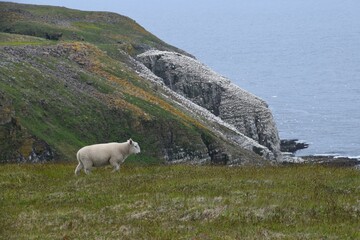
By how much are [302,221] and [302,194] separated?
3210 mm

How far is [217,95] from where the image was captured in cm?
8506

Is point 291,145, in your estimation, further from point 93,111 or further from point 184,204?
point 184,204

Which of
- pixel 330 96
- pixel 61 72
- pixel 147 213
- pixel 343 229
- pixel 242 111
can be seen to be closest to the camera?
pixel 343 229

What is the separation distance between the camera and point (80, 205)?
Answer: 20.9 meters

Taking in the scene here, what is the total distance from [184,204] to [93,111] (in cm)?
4018

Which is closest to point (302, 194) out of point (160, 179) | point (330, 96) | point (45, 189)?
point (160, 179)

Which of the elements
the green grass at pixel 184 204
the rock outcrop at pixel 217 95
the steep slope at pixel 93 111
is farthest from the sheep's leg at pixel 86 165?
the rock outcrop at pixel 217 95

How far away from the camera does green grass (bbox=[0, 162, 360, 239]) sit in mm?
17062

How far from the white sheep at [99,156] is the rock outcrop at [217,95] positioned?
51164mm

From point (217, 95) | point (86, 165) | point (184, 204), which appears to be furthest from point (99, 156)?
point (217, 95)

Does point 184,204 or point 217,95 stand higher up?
point 217,95

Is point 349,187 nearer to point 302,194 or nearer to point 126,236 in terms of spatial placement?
point 302,194

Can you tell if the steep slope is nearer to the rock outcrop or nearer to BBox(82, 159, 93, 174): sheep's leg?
the rock outcrop

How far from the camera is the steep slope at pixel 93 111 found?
167ft
